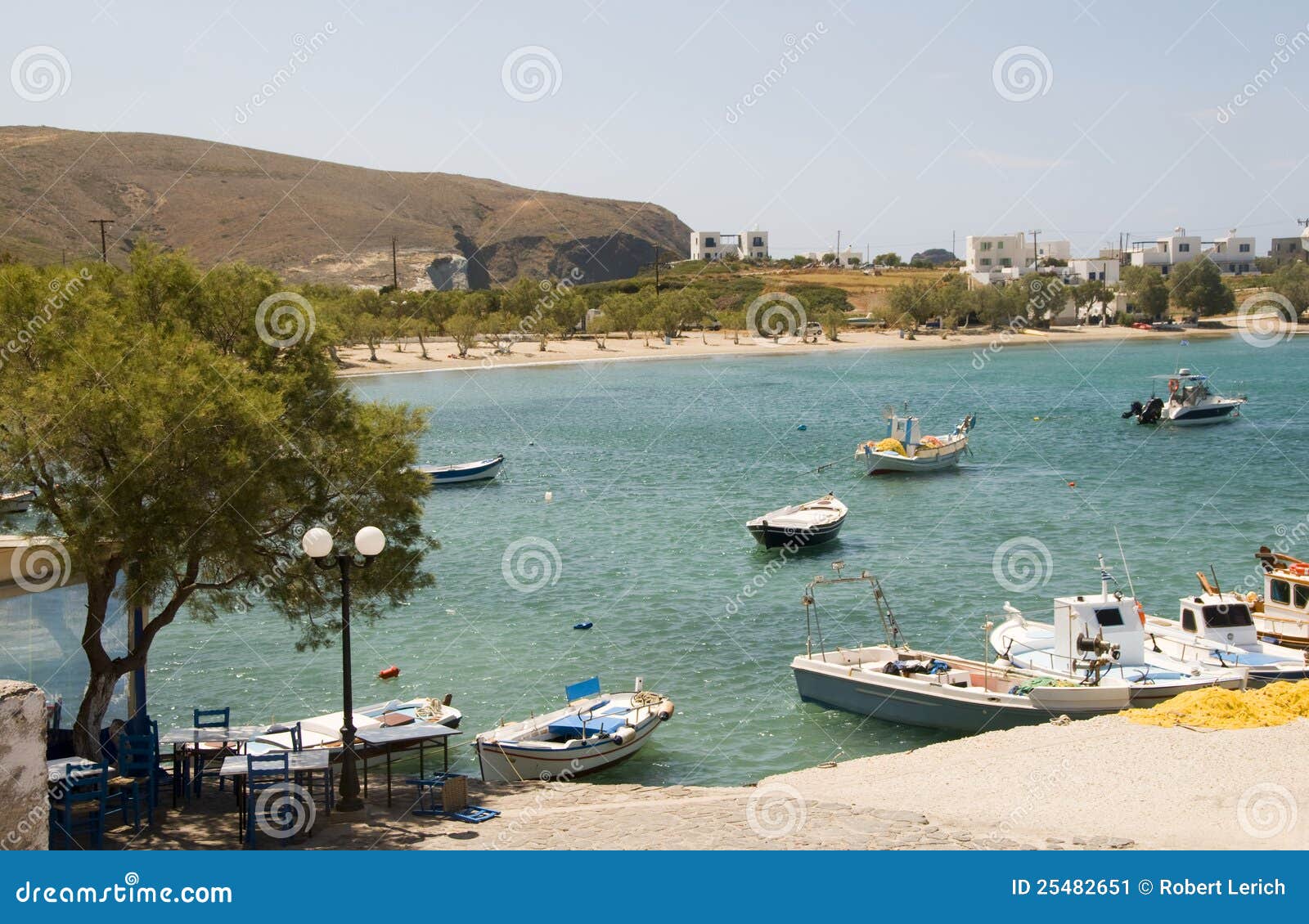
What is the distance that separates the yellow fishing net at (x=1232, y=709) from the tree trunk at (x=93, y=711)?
1490cm

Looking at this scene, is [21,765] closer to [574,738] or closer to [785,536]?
[574,738]

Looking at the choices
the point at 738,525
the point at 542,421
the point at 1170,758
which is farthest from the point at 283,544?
the point at 542,421

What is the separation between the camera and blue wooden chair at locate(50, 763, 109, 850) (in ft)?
40.0

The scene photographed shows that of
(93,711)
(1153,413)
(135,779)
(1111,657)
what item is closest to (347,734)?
(135,779)

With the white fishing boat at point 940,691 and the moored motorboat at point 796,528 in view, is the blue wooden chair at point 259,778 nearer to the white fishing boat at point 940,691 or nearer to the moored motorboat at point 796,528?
the white fishing boat at point 940,691

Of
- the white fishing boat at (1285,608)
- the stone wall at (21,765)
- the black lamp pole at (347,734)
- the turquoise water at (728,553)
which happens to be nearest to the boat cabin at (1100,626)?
the white fishing boat at (1285,608)

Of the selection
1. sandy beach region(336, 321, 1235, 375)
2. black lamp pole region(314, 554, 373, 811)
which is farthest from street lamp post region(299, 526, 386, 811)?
sandy beach region(336, 321, 1235, 375)

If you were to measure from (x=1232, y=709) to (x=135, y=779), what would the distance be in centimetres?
1569

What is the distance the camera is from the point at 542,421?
85250 millimetres

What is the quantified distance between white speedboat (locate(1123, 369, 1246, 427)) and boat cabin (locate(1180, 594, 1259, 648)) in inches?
2223

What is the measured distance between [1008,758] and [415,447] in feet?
32.0

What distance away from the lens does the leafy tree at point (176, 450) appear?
44.9 ft

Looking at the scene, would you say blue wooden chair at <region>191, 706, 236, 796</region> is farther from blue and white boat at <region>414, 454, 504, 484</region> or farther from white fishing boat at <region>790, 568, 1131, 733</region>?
blue and white boat at <region>414, 454, 504, 484</region>

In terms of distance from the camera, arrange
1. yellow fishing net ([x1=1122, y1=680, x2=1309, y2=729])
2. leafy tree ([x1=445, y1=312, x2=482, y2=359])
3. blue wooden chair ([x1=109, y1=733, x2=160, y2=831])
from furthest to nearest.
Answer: leafy tree ([x1=445, y1=312, x2=482, y2=359]), yellow fishing net ([x1=1122, y1=680, x2=1309, y2=729]), blue wooden chair ([x1=109, y1=733, x2=160, y2=831])
